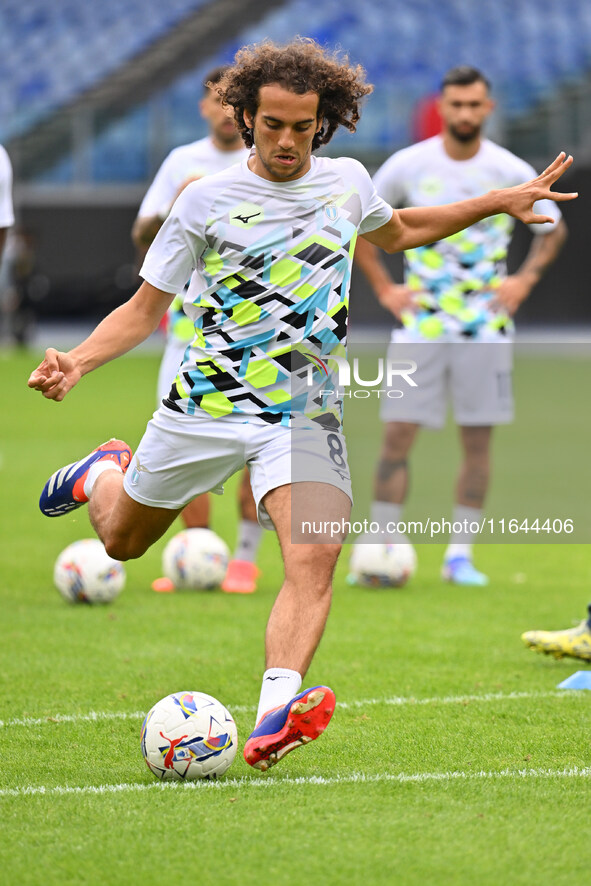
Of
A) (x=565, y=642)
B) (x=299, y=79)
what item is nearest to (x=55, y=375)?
(x=299, y=79)

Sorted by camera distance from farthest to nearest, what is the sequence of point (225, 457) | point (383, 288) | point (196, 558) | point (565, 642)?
1. point (383, 288)
2. point (196, 558)
3. point (565, 642)
4. point (225, 457)

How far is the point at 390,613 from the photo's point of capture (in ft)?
23.7

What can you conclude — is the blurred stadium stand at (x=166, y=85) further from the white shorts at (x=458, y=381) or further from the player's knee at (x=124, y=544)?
the player's knee at (x=124, y=544)

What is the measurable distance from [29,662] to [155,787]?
6.78ft

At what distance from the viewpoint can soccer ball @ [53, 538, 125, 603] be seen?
7121 mm

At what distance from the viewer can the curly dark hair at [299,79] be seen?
429 centimetres

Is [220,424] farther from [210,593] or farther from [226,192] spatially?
[210,593]

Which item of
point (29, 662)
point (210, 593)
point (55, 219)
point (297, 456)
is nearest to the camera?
point (297, 456)

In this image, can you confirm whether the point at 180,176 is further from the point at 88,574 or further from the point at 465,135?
the point at 88,574

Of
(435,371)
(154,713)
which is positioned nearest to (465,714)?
(154,713)

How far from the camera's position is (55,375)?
4355 mm

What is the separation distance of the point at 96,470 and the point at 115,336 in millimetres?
952

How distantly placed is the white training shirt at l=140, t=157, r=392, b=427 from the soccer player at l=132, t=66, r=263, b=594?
328 centimetres

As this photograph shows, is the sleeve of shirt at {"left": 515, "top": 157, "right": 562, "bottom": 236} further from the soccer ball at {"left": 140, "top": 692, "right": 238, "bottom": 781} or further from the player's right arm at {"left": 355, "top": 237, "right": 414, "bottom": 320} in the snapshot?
the soccer ball at {"left": 140, "top": 692, "right": 238, "bottom": 781}
